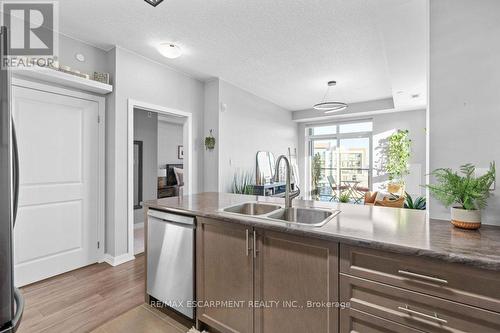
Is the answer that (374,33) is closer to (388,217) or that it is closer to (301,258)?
(388,217)

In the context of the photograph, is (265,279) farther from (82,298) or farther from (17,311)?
(82,298)

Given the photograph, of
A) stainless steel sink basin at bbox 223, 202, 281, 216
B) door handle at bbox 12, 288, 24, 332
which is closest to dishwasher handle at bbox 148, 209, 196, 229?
stainless steel sink basin at bbox 223, 202, 281, 216

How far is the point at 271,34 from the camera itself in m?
2.72

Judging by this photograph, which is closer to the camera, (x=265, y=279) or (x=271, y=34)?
(x=265, y=279)

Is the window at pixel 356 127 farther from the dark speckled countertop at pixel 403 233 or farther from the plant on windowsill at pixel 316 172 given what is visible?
the dark speckled countertop at pixel 403 233

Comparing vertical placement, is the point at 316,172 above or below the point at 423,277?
above

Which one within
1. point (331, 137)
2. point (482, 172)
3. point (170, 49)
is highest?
point (170, 49)

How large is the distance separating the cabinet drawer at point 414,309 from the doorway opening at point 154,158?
9.34 feet

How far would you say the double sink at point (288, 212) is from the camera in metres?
1.70

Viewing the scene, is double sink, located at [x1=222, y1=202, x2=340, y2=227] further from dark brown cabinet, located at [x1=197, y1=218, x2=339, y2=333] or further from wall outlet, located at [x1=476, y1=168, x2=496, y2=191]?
wall outlet, located at [x1=476, y1=168, x2=496, y2=191]

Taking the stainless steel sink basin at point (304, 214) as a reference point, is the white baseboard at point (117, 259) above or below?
below

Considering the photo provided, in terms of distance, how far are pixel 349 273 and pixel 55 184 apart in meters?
3.05

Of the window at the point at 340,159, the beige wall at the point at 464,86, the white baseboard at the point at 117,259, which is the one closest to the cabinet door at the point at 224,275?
the beige wall at the point at 464,86

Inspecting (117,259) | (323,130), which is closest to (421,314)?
(117,259)
